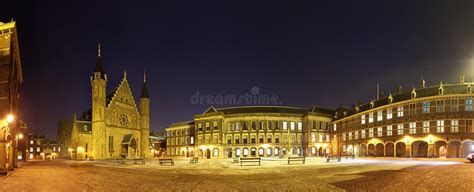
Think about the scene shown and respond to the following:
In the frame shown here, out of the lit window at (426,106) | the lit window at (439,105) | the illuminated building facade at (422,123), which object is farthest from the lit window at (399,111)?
the lit window at (439,105)

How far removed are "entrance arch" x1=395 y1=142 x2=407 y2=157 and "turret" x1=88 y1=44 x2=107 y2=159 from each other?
5585 centimetres

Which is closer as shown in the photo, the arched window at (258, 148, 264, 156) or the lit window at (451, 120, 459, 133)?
the lit window at (451, 120, 459, 133)

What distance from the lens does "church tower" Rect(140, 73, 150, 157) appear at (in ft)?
249

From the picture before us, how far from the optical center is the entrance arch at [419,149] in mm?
50047

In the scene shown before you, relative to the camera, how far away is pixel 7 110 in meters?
23.6

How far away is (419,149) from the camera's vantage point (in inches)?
2007

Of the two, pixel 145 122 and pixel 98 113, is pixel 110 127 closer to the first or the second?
pixel 98 113

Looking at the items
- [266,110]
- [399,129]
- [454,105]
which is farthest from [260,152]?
[454,105]

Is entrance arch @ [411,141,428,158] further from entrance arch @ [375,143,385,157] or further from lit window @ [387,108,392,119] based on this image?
entrance arch @ [375,143,385,157]

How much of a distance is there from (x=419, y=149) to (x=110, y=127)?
193 ft

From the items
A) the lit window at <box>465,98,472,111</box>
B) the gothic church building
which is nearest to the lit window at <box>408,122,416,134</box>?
the lit window at <box>465,98,472,111</box>

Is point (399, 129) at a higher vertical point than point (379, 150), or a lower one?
higher

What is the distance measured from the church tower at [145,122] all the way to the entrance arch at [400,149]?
54116 mm

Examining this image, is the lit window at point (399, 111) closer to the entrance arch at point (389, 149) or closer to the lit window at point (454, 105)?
the entrance arch at point (389, 149)
